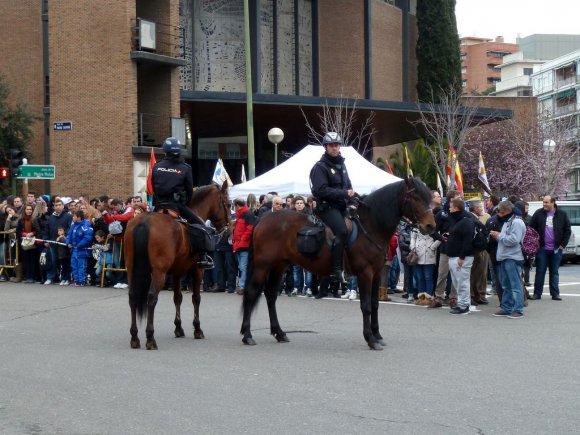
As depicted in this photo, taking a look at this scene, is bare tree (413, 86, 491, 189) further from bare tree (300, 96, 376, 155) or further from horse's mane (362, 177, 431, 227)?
horse's mane (362, 177, 431, 227)

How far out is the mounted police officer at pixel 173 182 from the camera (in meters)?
12.4

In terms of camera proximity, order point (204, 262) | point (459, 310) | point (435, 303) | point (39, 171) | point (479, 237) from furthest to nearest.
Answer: point (39, 171), point (435, 303), point (459, 310), point (479, 237), point (204, 262)

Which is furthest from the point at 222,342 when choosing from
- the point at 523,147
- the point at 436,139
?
the point at 523,147

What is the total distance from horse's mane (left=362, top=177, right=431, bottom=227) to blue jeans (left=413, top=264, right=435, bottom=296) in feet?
19.0

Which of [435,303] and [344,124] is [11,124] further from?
[435,303]

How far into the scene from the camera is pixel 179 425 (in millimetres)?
7508

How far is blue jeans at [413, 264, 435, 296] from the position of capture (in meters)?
18.0

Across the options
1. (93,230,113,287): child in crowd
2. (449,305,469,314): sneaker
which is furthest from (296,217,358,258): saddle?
(93,230,113,287): child in crowd

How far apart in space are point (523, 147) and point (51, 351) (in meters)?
52.9

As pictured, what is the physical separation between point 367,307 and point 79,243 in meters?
11.4

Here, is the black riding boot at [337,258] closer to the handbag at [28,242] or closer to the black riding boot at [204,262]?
the black riding boot at [204,262]

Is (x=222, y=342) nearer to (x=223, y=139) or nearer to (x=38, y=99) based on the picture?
(x=38, y=99)

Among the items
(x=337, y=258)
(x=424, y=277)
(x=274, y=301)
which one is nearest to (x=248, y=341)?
(x=274, y=301)

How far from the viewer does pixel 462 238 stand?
52.2 ft
